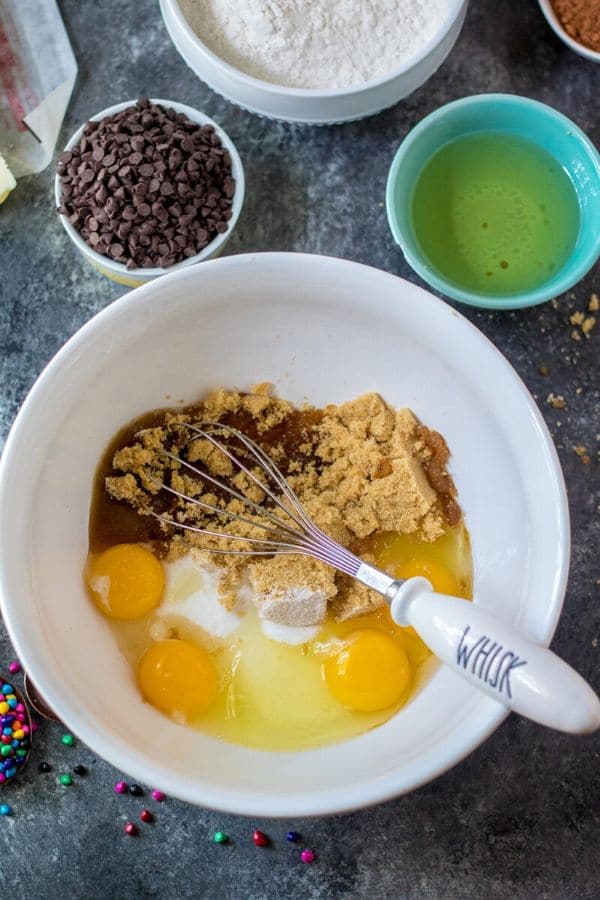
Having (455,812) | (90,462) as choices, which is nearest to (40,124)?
(90,462)

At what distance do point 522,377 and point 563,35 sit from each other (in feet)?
1.79

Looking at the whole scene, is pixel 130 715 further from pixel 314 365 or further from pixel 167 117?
pixel 167 117

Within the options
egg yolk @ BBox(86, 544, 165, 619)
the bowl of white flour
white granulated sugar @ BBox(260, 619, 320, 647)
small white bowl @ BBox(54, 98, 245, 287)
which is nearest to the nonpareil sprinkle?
small white bowl @ BBox(54, 98, 245, 287)

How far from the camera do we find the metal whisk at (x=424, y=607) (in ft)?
3.30

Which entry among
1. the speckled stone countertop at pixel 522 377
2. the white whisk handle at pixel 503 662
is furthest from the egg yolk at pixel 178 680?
the white whisk handle at pixel 503 662

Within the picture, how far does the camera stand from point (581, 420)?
1504mm

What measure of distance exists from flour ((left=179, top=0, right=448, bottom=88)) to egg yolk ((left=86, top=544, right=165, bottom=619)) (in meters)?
0.73

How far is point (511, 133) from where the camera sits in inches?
59.6

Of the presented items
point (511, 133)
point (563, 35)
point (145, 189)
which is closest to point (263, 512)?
point (145, 189)

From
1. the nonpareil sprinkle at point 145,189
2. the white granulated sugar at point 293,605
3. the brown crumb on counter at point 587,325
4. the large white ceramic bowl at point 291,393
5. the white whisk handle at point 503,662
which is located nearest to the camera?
the white whisk handle at point 503,662

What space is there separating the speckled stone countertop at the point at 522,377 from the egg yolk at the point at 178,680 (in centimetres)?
22

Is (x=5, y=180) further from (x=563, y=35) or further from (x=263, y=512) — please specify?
(x=563, y=35)

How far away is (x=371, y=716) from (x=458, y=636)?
32 cm

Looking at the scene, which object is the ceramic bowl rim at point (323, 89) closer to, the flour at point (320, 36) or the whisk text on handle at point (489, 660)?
the flour at point (320, 36)
